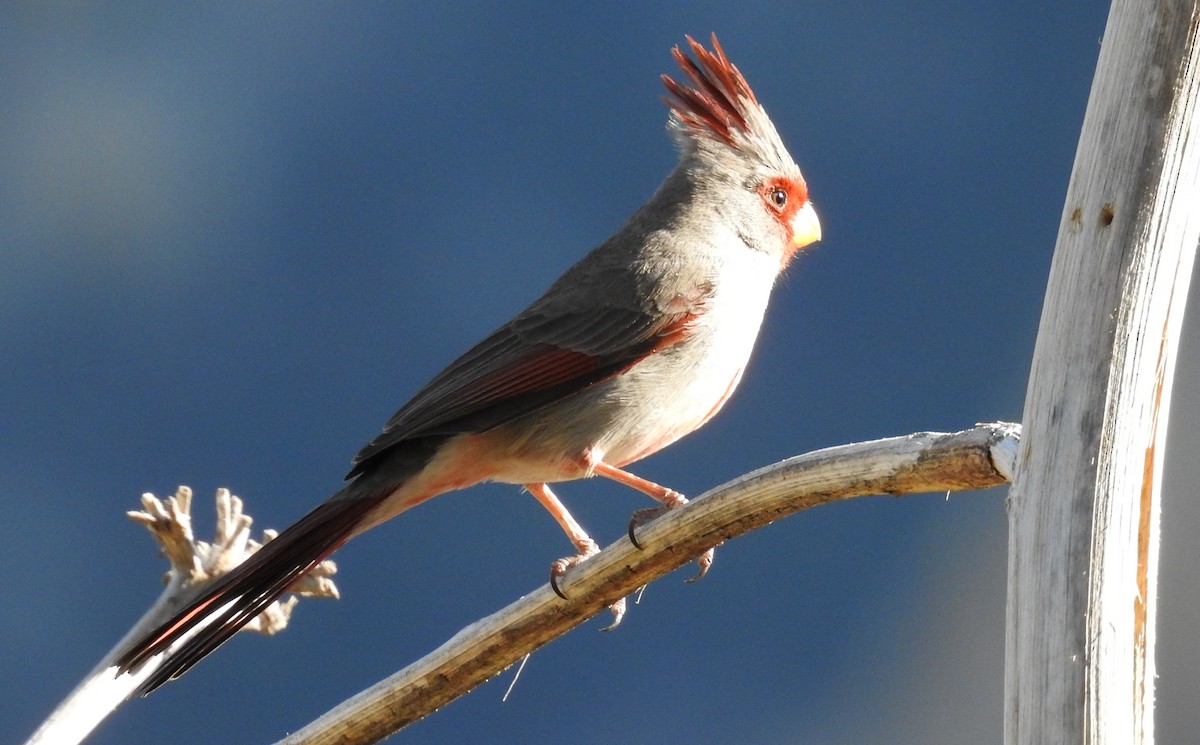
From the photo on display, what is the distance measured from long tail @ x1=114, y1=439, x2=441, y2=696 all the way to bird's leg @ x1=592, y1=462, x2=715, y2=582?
479 millimetres

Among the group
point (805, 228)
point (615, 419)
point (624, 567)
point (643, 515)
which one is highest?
point (805, 228)

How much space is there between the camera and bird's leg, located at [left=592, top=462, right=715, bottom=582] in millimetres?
2494

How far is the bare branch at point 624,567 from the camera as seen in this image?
1865 mm

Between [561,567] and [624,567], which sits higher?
[561,567]

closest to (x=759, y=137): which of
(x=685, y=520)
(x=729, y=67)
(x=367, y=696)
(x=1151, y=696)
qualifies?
(x=729, y=67)

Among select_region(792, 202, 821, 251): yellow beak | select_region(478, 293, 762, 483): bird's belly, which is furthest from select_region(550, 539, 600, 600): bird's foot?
select_region(792, 202, 821, 251): yellow beak

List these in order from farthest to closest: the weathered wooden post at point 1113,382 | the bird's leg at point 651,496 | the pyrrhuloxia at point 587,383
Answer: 1. the pyrrhuloxia at point 587,383
2. the bird's leg at point 651,496
3. the weathered wooden post at point 1113,382

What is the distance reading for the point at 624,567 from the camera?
2244 millimetres

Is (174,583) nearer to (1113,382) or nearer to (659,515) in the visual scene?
(659,515)

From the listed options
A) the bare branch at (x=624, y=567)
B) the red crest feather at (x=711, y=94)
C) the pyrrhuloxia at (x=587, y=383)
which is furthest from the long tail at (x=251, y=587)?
the red crest feather at (x=711, y=94)

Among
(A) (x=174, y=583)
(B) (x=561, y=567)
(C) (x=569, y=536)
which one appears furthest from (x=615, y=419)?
(A) (x=174, y=583)

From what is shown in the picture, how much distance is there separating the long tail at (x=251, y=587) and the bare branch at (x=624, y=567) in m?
0.29

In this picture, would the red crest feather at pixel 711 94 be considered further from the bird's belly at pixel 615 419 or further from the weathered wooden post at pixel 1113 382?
the weathered wooden post at pixel 1113 382

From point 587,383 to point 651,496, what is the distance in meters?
0.29
